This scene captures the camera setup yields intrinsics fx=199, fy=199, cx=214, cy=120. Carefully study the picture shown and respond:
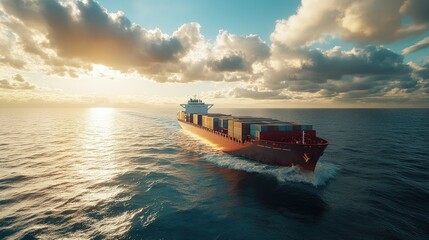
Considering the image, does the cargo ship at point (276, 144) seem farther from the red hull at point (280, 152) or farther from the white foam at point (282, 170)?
the white foam at point (282, 170)

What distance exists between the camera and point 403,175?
29422mm

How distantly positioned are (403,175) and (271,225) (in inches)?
1024

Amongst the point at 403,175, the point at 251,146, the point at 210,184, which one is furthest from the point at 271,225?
the point at 403,175

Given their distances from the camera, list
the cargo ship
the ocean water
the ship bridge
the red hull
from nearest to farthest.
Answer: the ocean water < the red hull < the cargo ship < the ship bridge

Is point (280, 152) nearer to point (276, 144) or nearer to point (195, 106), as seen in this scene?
point (276, 144)

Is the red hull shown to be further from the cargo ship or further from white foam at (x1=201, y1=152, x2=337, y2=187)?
white foam at (x1=201, y1=152, x2=337, y2=187)

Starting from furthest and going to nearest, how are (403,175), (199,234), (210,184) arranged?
(403,175), (210,184), (199,234)

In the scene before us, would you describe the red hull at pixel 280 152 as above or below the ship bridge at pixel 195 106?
below

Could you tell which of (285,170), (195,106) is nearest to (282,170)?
(285,170)

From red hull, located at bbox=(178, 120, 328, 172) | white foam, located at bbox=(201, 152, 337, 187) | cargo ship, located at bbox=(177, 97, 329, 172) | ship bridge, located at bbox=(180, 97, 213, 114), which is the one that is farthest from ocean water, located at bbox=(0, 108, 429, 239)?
ship bridge, located at bbox=(180, 97, 213, 114)

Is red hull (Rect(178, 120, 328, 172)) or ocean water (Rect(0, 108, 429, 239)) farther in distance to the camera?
red hull (Rect(178, 120, 328, 172))

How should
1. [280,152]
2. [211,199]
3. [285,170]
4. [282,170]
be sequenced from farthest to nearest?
[280,152]
[282,170]
[285,170]
[211,199]

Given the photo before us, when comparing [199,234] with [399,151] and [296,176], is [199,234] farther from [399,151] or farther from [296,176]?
[399,151]

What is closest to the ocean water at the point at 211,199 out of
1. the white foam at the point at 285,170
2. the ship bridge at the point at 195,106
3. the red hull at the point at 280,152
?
the white foam at the point at 285,170
